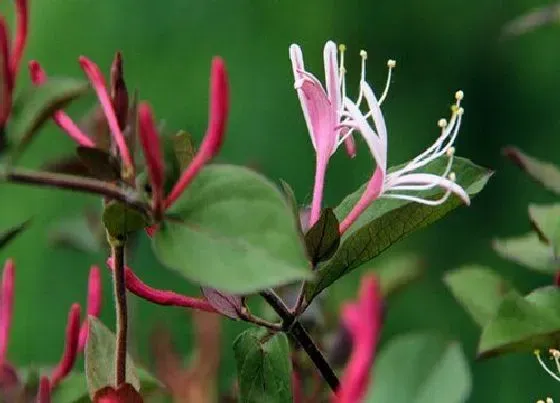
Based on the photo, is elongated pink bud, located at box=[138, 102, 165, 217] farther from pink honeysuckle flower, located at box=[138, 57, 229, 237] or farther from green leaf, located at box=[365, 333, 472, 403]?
green leaf, located at box=[365, 333, 472, 403]

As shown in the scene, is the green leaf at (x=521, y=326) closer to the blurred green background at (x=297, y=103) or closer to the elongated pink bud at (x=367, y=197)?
the elongated pink bud at (x=367, y=197)

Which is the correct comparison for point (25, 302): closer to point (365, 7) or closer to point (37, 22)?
point (37, 22)

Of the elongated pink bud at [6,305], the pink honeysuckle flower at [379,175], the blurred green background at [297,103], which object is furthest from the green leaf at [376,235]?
the blurred green background at [297,103]

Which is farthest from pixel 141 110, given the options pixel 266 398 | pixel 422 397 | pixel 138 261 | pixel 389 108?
pixel 389 108

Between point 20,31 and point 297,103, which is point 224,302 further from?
point 297,103

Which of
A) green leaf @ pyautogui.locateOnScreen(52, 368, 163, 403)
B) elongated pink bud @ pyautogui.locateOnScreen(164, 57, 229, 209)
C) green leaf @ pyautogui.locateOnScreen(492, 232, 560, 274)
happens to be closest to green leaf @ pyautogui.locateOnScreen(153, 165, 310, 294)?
elongated pink bud @ pyautogui.locateOnScreen(164, 57, 229, 209)
